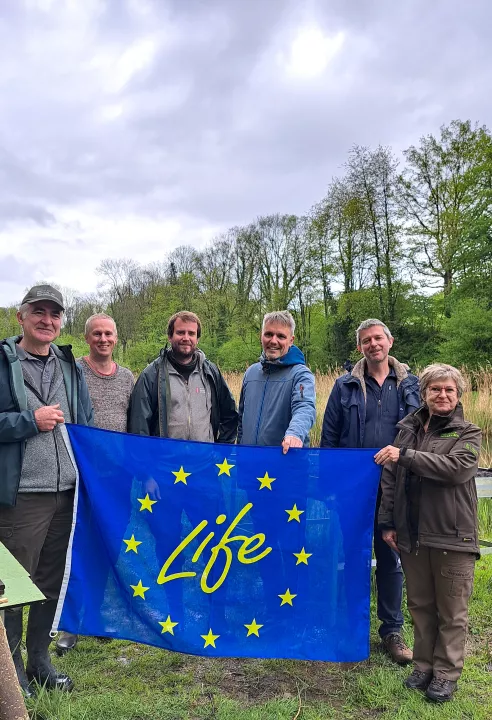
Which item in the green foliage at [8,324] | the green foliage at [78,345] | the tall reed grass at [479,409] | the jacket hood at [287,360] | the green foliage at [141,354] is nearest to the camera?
the jacket hood at [287,360]

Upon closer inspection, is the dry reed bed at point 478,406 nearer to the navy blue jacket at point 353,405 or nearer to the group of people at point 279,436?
the navy blue jacket at point 353,405

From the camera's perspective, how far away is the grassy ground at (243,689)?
9.23ft

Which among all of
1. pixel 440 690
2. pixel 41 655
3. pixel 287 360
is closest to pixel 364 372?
pixel 287 360

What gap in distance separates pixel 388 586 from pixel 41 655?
2123mm

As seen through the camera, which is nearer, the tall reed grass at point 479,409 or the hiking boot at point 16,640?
the hiking boot at point 16,640

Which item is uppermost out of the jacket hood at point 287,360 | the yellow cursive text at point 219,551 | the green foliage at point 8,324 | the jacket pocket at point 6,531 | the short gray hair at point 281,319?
the green foliage at point 8,324

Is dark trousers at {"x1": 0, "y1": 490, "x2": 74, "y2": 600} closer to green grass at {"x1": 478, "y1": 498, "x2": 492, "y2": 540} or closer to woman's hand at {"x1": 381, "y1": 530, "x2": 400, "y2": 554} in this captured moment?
woman's hand at {"x1": 381, "y1": 530, "x2": 400, "y2": 554}

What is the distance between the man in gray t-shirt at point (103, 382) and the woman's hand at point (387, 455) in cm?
168

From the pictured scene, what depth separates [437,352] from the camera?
69.7 feet

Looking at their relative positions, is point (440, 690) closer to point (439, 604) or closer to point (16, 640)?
point (439, 604)

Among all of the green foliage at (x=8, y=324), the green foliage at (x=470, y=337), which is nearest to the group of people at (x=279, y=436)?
the green foliage at (x=470, y=337)

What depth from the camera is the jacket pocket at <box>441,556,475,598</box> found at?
2.89 metres

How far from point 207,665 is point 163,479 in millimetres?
1236

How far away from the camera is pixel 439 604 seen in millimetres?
2961
